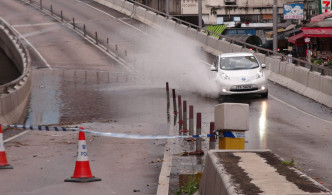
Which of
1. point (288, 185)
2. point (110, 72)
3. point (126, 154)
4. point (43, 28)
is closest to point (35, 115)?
point (126, 154)

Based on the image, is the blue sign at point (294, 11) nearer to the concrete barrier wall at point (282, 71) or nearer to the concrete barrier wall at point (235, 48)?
the concrete barrier wall at point (282, 71)

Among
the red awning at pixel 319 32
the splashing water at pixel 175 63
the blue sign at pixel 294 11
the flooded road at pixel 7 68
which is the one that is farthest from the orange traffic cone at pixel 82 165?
the blue sign at pixel 294 11

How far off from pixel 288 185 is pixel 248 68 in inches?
927

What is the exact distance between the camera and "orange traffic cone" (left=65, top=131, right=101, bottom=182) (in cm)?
1274

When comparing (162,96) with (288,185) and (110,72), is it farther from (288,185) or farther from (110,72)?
(288,185)

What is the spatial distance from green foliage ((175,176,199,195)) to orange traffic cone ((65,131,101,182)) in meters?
1.94

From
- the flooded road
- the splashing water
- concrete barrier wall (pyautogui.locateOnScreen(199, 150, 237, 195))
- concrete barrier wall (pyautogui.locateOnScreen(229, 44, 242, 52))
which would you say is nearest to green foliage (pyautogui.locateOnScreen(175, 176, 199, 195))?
concrete barrier wall (pyautogui.locateOnScreen(199, 150, 237, 195))

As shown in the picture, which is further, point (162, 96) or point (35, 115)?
point (162, 96)

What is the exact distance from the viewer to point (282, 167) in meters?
8.75

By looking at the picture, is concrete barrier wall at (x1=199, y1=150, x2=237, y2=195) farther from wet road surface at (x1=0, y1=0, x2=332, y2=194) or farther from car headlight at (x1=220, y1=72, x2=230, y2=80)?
car headlight at (x1=220, y1=72, x2=230, y2=80)

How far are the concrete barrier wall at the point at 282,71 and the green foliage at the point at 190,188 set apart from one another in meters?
17.6

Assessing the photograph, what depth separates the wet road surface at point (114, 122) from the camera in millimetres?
13641

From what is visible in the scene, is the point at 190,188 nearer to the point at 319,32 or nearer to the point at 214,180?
the point at 214,180

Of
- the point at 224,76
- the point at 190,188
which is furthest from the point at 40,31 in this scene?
the point at 190,188
